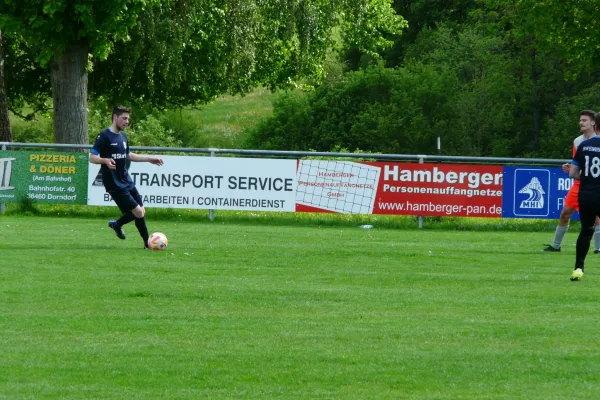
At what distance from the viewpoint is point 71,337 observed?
8195 mm

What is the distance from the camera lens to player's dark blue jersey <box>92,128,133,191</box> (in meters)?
15.7

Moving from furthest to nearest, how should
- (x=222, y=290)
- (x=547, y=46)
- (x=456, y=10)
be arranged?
(x=456, y=10) < (x=547, y=46) < (x=222, y=290)

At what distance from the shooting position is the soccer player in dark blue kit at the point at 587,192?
1295 centimetres

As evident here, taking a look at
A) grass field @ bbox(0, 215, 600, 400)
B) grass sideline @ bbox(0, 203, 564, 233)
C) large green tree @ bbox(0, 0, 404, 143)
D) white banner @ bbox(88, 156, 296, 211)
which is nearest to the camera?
grass field @ bbox(0, 215, 600, 400)

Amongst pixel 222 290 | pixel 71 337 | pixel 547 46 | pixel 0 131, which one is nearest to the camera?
pixel 71 337

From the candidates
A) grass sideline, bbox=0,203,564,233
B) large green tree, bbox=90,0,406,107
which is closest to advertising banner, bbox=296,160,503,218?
grass sideline, bbox=0,203,564,233

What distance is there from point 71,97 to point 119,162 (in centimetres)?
1409

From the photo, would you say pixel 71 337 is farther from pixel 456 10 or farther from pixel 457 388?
pixel 456 10

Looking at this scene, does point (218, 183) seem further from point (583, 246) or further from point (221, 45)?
point (221, 45)

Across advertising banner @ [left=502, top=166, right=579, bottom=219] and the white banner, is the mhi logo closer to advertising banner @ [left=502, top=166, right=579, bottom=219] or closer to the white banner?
advertising banner @ [left=502, top=166, right=579, bottom=219]

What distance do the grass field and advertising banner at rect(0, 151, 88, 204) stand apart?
7.50 meters

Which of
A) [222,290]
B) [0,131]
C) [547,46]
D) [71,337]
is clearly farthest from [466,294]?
[547,46]

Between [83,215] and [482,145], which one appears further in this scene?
[482,145]

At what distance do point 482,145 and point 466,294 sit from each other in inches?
2064
